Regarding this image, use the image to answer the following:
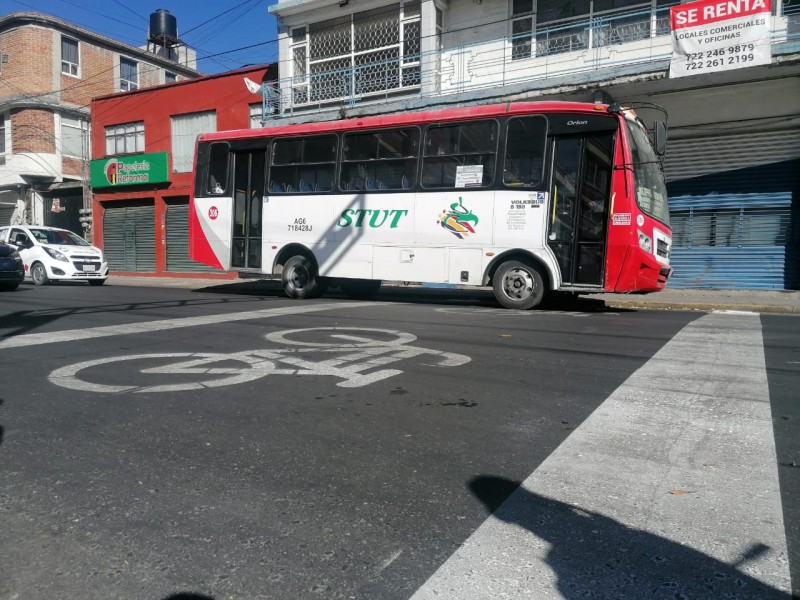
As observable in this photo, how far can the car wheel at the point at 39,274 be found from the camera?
16.8 metres

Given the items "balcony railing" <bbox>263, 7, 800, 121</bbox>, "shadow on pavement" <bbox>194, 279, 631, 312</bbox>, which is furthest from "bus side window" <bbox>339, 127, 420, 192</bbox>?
"balcony railing" <bbox>263, 7, 800, 121</bbox>

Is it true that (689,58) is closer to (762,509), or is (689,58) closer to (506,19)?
(506,19)

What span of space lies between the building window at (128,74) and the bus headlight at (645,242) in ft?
95.4

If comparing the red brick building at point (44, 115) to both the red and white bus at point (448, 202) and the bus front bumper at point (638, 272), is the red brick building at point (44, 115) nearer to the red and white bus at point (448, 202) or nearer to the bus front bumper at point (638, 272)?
the red and white bus at point (448, 202)

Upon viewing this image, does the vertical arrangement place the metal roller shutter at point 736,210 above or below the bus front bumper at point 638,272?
above

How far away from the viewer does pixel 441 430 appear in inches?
146

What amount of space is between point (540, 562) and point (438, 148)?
374 inches

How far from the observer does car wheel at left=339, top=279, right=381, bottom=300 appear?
13521 millimetres

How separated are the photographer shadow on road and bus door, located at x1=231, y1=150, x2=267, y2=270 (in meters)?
11.0

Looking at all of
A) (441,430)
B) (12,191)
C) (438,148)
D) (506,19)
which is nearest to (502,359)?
(441,430)

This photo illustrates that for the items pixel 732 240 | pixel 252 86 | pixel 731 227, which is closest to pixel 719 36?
pixel 731 227

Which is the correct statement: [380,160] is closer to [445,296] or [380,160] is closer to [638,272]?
[445,296]

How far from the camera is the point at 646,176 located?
397 inches

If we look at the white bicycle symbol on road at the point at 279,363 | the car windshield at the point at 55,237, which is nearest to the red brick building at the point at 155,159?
the car windshield at the point at 55,237
